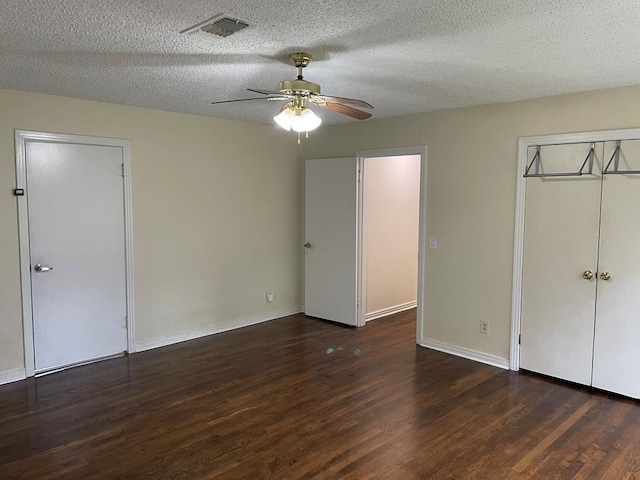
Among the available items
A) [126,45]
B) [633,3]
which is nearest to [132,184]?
[126,45]

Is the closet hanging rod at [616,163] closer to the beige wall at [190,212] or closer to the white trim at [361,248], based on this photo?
the white trim at [361,248]

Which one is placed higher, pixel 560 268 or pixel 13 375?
pixel 560 268

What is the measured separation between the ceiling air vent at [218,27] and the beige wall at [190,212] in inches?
87.8

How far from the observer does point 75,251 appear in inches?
166

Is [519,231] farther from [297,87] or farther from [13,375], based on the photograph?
[13,375]

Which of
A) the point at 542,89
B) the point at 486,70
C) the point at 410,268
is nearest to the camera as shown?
the point at 486,70

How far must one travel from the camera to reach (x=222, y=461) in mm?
2770

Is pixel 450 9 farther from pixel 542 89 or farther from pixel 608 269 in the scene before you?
pixel 608 269

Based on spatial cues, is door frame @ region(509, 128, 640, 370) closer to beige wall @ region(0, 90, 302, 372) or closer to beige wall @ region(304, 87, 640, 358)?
beige wall @ region(304, 87, 640, 358)

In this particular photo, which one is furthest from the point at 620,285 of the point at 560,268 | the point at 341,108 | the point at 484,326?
the point at 341,108

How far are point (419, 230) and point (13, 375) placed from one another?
3793 mm

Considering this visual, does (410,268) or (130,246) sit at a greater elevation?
(130,246)

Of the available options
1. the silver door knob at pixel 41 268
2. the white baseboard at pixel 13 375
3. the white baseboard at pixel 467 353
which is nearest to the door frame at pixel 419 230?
the white baseboard at pixel 467 353

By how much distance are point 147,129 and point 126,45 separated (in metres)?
2.04
